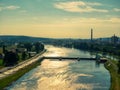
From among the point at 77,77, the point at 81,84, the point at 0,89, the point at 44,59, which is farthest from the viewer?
the point at 44,59

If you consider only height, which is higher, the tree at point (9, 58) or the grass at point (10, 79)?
the tree at point (9, 58)

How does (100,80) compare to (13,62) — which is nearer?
(100,80)

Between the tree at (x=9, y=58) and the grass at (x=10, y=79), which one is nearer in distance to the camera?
the grass at (x=10, y=79)

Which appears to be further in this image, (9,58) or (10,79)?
(9,58)

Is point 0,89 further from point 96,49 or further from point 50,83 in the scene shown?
point 96,49

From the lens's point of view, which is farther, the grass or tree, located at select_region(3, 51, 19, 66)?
tree, located at select_region(3, 51, 19, 66)

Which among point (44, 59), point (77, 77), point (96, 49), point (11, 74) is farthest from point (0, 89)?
point (96, 49)

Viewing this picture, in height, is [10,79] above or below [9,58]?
below

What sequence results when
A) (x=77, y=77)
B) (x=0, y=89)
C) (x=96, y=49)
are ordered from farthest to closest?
(x=96, y=49) → (x=77, y=77) → (x=0, y=89)

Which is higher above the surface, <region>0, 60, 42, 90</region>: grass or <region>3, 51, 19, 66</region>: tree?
<region>3, 51, 19, 66</region>: tree

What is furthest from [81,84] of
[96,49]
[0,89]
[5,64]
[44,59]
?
[96,49]
